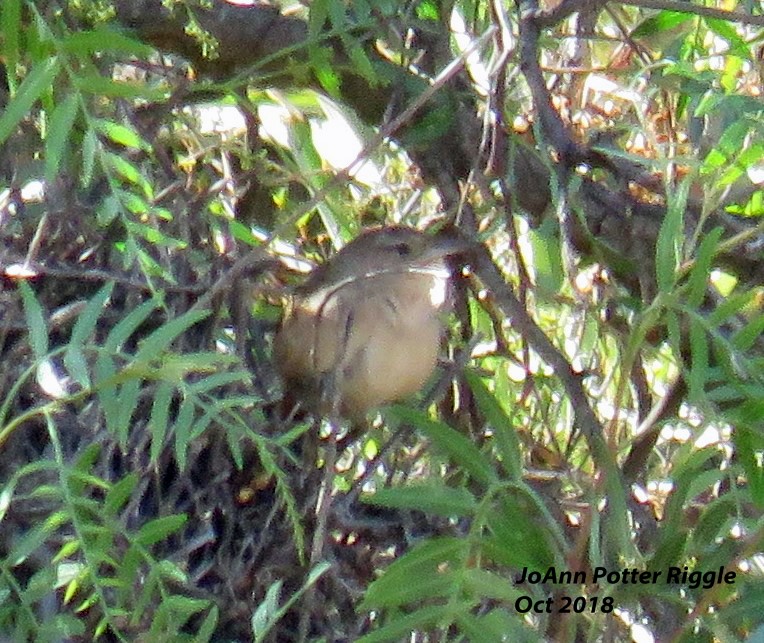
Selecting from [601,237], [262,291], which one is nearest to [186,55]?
[262,291]

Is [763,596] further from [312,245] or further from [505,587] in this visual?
[312,245]

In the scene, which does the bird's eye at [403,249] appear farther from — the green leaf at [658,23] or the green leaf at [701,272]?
the green leaf at [701,272]

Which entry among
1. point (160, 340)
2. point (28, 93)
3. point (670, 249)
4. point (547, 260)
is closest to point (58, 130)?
point (28, 93)

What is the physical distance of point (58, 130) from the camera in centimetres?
123

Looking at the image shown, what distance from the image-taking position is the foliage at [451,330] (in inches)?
51.4

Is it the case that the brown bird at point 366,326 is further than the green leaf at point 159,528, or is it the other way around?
the brown bird at point 366,326

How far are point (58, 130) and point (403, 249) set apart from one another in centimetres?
91

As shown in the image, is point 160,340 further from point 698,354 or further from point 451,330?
point 451,330

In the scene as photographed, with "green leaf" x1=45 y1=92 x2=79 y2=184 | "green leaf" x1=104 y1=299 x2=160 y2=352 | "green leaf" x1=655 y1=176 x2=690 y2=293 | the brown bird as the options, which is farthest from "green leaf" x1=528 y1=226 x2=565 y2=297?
"green leaf" x1=45 y1=92 x2=79 y2=184

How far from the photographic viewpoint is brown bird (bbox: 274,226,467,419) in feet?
6.43

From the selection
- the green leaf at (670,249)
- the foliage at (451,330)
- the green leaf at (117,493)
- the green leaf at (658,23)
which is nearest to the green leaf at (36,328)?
the foliage at (451,330)

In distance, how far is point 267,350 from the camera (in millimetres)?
2104

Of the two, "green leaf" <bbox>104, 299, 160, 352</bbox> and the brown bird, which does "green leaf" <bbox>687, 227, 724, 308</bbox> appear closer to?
"green leaf" <bbox>104, 299, 160, 352</bbox>

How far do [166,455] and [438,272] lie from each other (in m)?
0.57
